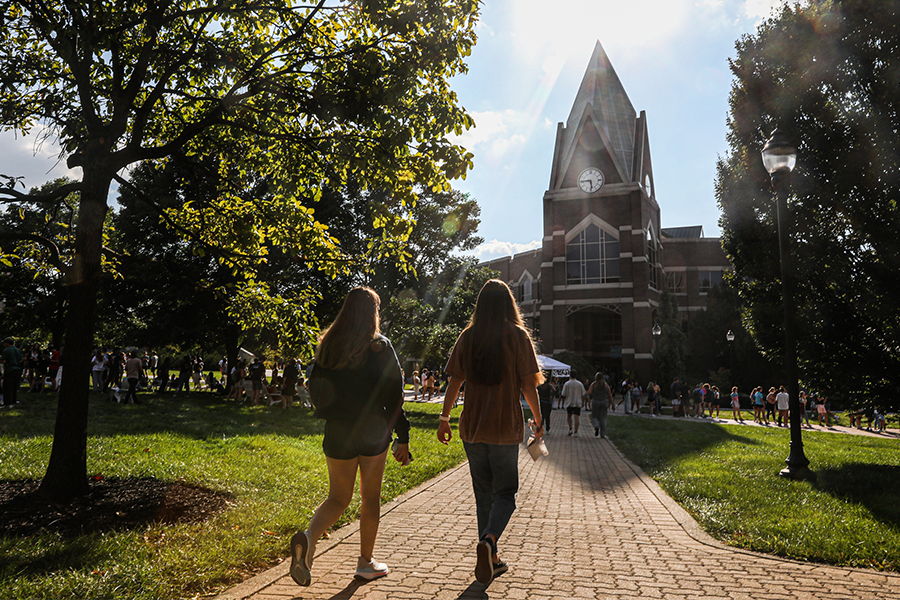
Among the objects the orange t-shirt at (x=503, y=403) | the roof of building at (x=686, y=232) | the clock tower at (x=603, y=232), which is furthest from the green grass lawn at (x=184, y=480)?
the roof of building at (x=686, y=232)

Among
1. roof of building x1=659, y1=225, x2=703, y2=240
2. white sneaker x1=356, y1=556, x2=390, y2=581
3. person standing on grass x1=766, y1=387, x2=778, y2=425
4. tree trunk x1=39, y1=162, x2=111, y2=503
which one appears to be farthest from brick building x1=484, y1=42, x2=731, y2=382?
white sneaker x1=356, y1=556, x2=390, y2=581

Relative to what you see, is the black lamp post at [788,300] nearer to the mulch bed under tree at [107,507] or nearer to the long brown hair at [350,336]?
the long brown hair at [350,336]

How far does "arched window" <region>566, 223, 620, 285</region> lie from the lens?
148 ft

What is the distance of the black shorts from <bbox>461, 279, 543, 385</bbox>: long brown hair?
2.55ft

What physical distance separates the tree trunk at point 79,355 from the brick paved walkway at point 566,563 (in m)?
2.67

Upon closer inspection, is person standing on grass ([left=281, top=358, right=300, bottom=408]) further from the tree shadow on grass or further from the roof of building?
the roof of building

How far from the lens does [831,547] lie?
4969 millimetres

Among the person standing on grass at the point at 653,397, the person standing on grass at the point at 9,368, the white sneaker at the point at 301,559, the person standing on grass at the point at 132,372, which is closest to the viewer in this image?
the white sneaker at the point at 301,559

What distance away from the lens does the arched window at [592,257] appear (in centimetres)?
4519

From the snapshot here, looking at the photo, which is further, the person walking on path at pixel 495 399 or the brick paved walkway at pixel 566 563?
the person walking on path at pixel 495 399

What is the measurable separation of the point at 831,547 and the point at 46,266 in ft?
28.5

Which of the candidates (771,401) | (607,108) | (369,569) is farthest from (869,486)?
(607,108)

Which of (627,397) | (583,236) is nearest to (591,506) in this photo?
(627,397)

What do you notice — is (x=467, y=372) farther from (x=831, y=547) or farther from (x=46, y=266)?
(x=46, y=266)
